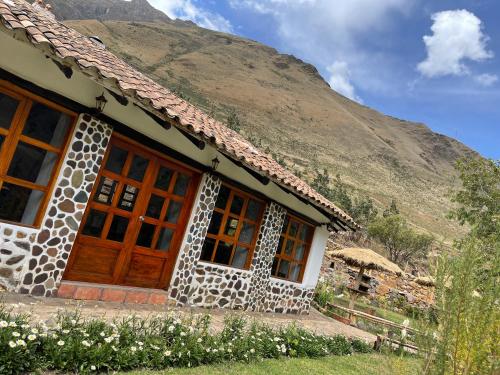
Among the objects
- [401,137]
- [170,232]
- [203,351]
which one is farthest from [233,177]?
[401,137]

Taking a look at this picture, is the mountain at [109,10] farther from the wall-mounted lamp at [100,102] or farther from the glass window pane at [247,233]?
the wall-mounted lamp at [100,102]

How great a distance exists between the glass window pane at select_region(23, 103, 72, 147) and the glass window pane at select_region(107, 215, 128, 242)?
57.8 inches

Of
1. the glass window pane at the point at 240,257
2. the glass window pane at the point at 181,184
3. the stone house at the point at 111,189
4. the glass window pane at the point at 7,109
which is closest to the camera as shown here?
the glass window pane at the point at 7,109

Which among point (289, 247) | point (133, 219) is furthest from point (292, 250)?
point (133, 219)

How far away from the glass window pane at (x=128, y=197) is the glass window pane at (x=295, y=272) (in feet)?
17.0

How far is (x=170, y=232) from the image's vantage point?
23.6ft

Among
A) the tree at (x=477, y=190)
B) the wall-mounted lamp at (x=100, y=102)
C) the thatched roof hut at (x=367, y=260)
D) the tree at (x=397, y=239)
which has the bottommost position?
the thatched roof hut at (x=367, y=260)

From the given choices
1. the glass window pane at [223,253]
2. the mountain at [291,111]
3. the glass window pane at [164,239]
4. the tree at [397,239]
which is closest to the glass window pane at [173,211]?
the glass window pane at [164,239]

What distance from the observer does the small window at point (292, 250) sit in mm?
9844

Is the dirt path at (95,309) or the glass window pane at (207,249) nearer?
the dirt path at (95,309)

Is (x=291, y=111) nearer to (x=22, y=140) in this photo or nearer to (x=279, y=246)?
(x=279, y=246)

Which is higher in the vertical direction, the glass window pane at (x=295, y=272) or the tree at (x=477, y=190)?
the tree at (x=477, y=190)

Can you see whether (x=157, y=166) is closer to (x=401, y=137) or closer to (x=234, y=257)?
(x=234, y=257)

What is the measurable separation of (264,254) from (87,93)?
17.0 ft
